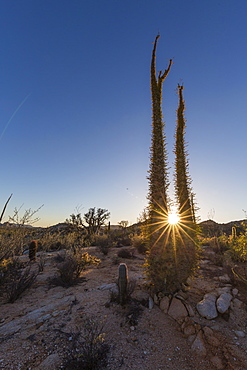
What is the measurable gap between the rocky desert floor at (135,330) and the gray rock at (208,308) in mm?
70

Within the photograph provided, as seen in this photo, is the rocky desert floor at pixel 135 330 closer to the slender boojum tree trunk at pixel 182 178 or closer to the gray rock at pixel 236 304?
the gray rock at pixel 236 304

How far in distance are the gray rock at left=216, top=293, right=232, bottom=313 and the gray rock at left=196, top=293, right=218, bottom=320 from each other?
0.08 m

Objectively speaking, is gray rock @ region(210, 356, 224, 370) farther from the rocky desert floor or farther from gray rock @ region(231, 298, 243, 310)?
gray rock @ region(231, 298, 243, 310)

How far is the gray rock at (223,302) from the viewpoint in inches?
145

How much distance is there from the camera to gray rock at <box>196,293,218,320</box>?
3578 mm

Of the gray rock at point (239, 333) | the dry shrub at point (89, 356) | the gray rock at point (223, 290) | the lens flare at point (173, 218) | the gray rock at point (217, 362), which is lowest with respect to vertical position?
the gray rock at point (217, 362)

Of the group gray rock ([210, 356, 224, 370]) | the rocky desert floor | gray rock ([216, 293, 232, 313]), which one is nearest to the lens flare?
the rocky desert floor

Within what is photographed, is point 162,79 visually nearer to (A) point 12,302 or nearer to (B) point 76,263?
(B) point 76,263

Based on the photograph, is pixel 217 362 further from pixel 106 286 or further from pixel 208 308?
→ pixel 106 286

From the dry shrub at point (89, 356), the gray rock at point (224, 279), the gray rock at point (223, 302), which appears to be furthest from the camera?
the gray rock at point (224, 279)

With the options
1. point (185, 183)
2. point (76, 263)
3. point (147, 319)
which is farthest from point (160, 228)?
point (76, 263)

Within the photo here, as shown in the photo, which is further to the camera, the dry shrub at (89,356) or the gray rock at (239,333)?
the gray rock at (239,333)

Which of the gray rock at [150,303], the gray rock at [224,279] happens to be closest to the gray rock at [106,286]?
the gray rock at [150,303]

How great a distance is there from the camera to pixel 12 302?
14.9 ft
